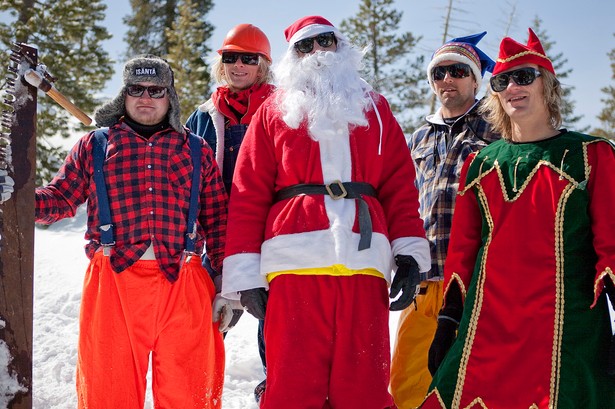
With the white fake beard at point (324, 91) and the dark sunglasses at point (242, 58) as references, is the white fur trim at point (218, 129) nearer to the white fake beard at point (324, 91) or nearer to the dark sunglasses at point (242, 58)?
the dark sunglasses at point (242, 58)

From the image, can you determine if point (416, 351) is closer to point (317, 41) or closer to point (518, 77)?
point (518, 77)

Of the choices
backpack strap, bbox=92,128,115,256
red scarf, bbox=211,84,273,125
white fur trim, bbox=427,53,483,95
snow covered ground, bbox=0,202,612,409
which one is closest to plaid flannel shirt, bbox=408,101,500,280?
white fur trim, bbox=427,53,483,95

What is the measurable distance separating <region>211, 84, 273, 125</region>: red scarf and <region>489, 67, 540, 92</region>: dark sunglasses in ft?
5.23

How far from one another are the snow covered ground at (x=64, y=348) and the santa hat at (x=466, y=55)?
275 cm

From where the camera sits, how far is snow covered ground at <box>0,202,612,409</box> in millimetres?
4430

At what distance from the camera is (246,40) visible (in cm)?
398

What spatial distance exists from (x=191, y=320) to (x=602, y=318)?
1.98 metres

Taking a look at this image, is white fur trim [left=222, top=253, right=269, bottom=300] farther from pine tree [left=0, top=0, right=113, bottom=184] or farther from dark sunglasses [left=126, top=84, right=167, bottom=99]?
pine tree [left=0, top=0, right=113, bottom=184]

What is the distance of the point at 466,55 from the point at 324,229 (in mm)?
1807

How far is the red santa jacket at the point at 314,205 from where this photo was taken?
265 cm

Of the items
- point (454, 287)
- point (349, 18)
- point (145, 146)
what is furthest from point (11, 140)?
point (349, 18)

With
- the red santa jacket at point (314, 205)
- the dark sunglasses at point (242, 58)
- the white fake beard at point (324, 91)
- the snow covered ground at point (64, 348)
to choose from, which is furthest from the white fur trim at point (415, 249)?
the snow covered ground at point (64, 348)

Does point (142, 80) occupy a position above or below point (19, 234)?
above

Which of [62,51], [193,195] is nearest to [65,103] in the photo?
[193,195]
